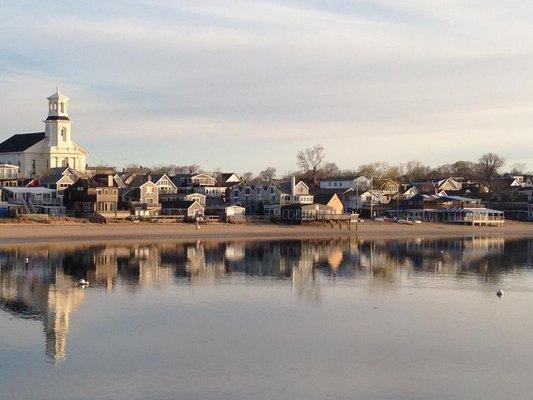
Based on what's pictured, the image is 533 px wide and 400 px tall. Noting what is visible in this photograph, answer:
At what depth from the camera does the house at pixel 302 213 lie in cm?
10200

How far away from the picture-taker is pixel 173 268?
48.5 metres

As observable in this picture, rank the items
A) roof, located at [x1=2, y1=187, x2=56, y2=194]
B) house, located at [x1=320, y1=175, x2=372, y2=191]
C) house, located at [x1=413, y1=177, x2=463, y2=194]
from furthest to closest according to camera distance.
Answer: house, located at [x1=413, y1=177, x2=463, y2=194] < house, located at [x1=320, y1=175, x2=372, y2=191] < roof, located at [x1=2, y1=187, x2=56, y2=194]

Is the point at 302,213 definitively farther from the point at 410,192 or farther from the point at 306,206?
the point at 410,192

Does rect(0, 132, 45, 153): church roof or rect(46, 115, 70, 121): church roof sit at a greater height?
rect(46, 115, 70, 121): church roof

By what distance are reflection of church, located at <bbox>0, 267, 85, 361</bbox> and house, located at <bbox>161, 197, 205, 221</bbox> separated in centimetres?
5159

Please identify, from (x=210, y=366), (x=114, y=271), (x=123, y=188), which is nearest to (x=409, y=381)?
(x=210, y=366)

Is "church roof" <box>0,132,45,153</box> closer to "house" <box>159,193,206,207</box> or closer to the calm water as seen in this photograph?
"house" <box>159,193,206,207</box>

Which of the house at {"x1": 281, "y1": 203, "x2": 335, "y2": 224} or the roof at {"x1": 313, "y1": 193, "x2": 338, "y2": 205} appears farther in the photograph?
the roof at {"x1": 313, "y1": 193, "x2": 338, "y2": 205}

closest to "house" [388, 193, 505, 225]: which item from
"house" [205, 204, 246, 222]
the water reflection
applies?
"house" [205, 204, 246, 222]

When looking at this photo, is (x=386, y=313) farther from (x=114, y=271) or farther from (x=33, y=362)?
(x=114, y=271)

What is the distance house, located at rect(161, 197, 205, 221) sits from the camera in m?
96.9

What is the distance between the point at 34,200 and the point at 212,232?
2313cm

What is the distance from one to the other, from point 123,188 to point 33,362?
78340 millimetres

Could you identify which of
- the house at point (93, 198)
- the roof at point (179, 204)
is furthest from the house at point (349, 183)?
the house at point (93, 198)
